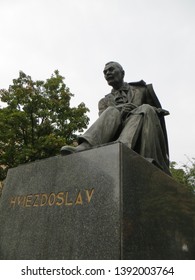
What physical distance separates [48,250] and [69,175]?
2.69 feet

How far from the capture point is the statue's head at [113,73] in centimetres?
516

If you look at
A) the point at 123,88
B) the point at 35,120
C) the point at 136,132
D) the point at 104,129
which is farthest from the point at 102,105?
the point at 35,120

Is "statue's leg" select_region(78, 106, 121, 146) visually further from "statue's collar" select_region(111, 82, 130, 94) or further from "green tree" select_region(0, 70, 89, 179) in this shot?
"green tree" select_region(0, 70, 89, 179)

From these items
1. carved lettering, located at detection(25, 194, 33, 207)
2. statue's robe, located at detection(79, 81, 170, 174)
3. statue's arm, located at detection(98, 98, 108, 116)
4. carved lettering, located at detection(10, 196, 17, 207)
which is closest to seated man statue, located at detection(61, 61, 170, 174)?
statue's robe, located at detection(79, 81, 170, 174)

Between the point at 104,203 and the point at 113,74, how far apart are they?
2862 millimetres

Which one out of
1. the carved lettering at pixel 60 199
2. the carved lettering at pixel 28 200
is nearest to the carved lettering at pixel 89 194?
the carved lettering at pixel 60 199

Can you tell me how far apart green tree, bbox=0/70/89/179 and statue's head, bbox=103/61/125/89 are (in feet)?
28.6

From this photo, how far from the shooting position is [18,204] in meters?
3.75

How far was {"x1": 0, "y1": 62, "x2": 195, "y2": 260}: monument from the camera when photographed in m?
2.78

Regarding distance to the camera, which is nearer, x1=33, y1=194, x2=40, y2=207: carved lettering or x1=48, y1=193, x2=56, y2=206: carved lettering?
x1=48, y1=193, x2=56, y2=206: carved lettering

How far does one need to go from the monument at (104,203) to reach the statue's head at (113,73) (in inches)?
40.7

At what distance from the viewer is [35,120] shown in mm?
14734

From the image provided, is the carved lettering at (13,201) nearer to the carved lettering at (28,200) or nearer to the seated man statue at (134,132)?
the carved lettering at (28,200)
